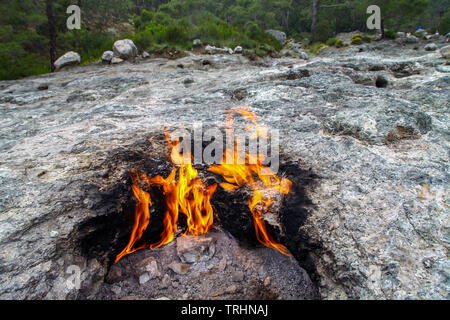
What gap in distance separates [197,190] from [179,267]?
843 mm

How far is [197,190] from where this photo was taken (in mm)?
2717

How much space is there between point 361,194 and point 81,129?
361 cm

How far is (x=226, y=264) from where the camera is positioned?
2377 mm

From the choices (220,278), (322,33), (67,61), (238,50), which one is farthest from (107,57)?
(322,33)

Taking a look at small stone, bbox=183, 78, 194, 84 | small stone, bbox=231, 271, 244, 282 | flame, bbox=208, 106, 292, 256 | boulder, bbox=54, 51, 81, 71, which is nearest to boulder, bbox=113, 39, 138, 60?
boulder, bbox=54, 51, 81, 71

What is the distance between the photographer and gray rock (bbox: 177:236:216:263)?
242 cm

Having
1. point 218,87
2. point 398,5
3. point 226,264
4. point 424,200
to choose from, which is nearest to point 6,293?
point 226,264

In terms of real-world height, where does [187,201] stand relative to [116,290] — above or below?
above

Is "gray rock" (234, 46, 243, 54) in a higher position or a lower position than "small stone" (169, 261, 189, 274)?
higher

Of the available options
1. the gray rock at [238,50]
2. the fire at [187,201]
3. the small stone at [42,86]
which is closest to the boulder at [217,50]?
the gray rock at [238,50]

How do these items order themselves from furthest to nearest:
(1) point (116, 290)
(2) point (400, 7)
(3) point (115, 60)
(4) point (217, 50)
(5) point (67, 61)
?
(2) point (400, 7) < (4) point (217, 50) < (5) point (67, 61) < (3) point (115, 60) < (1) point (116, 290)

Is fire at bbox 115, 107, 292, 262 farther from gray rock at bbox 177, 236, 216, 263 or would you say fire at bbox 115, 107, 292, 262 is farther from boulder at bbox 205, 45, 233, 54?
boulder at bbox 205, 45, 233, 54

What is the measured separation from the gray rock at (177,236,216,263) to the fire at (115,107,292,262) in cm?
10

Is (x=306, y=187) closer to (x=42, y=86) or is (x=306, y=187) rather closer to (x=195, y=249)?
(x=195, y=249)
